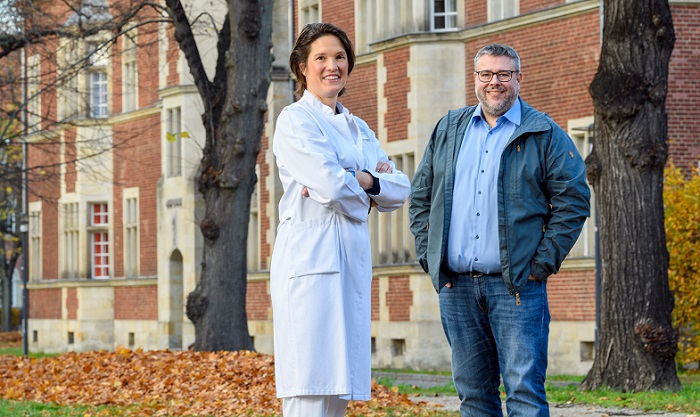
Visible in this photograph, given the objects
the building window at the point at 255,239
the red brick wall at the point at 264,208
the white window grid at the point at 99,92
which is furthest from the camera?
the white window grid at the point at 99,92

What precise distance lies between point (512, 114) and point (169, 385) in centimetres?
933

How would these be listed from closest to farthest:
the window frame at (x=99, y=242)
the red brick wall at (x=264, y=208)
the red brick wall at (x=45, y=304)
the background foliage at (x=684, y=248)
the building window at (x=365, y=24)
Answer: the background foliage at (x=684, y=248) < the building window at (x=365, y=24) < the red brick wall at (x=264, y=208) < the window frame at (x=99, y=242) < the red brick wall at (x=45, y=304)

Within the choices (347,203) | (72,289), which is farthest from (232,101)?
(72,289)

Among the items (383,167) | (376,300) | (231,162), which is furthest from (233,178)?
(383,167)

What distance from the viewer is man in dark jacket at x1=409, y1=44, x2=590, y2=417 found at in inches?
283

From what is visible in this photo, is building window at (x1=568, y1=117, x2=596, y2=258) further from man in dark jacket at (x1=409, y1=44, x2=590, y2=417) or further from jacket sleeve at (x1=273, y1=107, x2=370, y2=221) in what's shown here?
jacket sleeve at (x1=273, y1=107, x2=370, y2=221)

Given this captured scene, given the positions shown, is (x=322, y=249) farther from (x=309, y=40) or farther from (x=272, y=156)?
(x=272, y=156)

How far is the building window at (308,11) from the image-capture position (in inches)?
1298

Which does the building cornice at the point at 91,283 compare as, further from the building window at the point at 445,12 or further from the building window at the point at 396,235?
the building window at the point at 445,12

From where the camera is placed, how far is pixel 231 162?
19.9m

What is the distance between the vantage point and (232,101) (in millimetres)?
19547

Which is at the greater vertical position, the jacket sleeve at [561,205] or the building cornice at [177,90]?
the building cornice at [177,90]

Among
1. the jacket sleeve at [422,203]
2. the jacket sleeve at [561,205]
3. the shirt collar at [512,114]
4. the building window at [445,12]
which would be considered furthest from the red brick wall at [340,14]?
the jacket sleeve at [561,205]

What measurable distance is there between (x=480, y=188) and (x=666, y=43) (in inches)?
341
